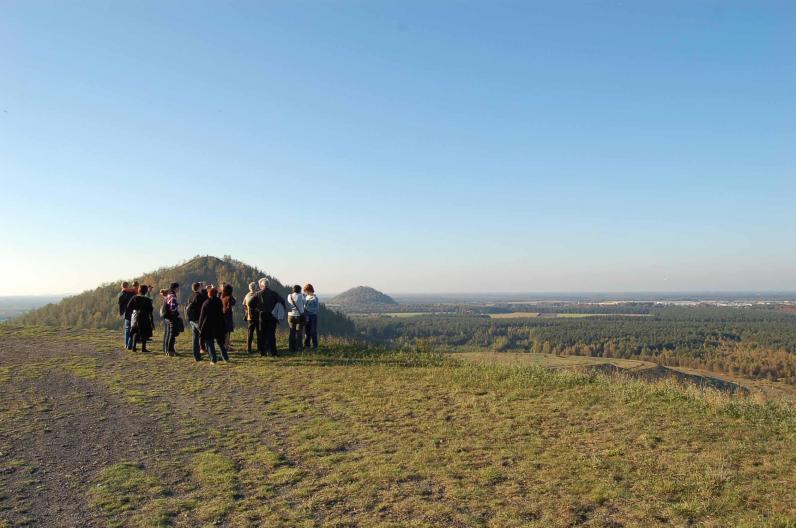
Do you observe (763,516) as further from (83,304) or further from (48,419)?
(83,304)

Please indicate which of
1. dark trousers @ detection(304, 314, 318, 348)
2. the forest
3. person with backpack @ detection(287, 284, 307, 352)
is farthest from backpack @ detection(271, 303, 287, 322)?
the forest

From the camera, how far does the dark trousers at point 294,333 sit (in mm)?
17173

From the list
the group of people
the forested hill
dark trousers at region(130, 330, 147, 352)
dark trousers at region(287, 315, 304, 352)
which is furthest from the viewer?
the forested hill

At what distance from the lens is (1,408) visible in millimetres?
9930

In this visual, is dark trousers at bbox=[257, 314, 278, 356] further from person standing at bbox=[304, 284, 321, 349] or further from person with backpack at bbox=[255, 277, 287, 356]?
person standing at bbox=[304, 284, 321, 349]

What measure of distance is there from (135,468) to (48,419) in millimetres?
3520

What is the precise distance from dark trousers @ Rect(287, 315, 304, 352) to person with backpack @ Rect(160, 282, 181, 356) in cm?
338

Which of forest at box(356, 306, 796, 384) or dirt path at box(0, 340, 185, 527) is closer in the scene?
dirt path at box(0, 340, 185, 527)

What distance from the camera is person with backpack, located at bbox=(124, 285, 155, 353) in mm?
17000

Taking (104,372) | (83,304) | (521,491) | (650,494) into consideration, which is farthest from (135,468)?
(83,304)

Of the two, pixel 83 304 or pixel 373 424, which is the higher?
pixel 83 304

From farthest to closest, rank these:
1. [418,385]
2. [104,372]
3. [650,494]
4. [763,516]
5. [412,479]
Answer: [104,372]
[418,385]
[412,479]
[650,494]
[763,516]

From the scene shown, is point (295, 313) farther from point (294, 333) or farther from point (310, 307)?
point (294, 333)

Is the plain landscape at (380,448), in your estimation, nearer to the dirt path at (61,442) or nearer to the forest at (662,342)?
the dirt path at (61,442)
